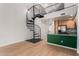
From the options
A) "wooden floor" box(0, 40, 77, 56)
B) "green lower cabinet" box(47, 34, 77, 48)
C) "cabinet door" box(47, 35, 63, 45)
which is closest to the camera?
"wooden floor" box(0, 40, 77, 56)

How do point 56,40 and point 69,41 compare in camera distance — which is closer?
point 69,41

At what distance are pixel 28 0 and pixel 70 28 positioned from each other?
101 cm

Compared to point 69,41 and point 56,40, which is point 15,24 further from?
point 69,41

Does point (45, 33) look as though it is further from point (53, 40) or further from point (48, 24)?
point (53, 40)

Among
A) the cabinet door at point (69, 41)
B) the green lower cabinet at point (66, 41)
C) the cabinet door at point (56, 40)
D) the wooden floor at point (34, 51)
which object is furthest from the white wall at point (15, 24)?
the cabinet door at point (69, 41)

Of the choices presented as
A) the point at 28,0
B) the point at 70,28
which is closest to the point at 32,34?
the point at 70,28

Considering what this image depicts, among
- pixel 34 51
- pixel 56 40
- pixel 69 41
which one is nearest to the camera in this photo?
pixel 34 51

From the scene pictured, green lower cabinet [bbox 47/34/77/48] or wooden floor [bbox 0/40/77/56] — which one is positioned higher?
green lower cabinet [bbox 47/34/77/48]

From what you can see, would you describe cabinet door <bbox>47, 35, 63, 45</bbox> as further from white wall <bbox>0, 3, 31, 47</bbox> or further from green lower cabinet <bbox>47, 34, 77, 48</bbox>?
white wall <bbox>0, 3, 31, 47</bbox>

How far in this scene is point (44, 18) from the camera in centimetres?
203

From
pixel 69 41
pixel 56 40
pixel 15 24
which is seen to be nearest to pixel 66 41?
pixel 69 41

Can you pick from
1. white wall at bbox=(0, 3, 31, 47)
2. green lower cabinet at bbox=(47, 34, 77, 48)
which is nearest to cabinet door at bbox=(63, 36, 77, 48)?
green lower cabinet at bbox=(47, 34, 77, 48)

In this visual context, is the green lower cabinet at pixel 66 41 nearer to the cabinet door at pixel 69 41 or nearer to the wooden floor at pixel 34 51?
the cabinet door at pixel 69 41

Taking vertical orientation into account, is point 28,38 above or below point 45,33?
below
